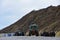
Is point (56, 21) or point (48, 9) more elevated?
point (48, 9)

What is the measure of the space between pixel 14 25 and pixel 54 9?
1440 centimetres

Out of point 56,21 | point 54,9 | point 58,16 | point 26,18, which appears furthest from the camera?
point 26,18

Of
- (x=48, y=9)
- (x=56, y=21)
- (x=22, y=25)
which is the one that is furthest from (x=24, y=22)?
(x=56, y=21)

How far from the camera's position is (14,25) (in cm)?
8825

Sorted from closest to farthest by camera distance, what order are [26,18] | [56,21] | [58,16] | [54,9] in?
1. [56,21]
2. [58,16]
3. [54,9]
4. [26,18]

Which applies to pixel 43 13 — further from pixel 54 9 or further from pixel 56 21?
pixel 56 21

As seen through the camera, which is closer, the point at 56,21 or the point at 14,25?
the point at 56,21

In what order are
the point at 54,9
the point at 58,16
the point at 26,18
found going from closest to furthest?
1. the point at 58,16
2. the point at 54,9
3. the point at 26,18

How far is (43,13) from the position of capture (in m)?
86.4

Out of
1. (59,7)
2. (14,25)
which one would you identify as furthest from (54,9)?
(14,25)

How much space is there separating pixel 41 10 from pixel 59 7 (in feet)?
32.5

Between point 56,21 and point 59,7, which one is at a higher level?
point 59,7

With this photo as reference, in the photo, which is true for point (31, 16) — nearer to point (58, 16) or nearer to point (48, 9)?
point (48, 9)

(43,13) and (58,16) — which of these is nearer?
(58,16)
